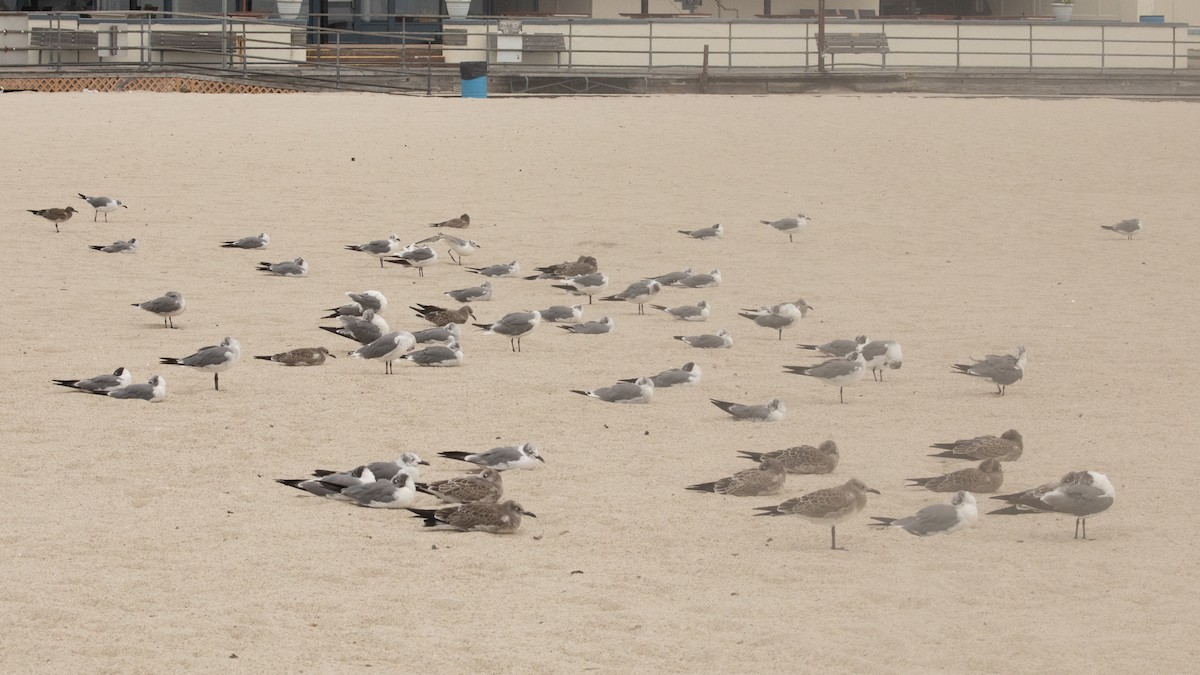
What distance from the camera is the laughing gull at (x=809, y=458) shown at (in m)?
10.3

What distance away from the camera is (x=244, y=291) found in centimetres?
1705

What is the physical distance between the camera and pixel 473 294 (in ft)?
54.3

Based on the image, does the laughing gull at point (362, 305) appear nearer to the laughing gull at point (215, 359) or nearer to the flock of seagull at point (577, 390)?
the flock of seagull at point (577, 390)

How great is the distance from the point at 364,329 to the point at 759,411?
3743mm

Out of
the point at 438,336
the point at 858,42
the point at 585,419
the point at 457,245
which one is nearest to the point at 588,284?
the point at 457,245

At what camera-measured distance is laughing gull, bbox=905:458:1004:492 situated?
9.87 meters

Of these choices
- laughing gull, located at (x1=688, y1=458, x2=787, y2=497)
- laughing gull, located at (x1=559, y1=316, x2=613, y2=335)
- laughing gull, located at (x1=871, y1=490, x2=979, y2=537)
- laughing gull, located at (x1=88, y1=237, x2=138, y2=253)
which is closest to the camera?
laughing gull, located at (x1=871, y1=490, x2=979, y2=537)

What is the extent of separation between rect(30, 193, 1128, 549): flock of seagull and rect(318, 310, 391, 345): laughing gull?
0.01 metres

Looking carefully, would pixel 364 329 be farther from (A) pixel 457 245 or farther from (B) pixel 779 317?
(A) pixel 457 245

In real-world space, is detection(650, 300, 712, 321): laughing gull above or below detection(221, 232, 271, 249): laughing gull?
below

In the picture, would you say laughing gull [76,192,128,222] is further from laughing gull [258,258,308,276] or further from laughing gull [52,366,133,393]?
laughing gull [52,366,133,393]

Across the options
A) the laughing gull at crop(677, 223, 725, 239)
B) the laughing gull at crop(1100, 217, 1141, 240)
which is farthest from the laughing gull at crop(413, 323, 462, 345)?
the laughing gull at crop(1100, 217, 1141, 240)

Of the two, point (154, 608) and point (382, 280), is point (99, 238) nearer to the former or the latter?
point (382, 280)

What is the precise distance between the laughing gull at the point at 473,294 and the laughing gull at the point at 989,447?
6.65 m
